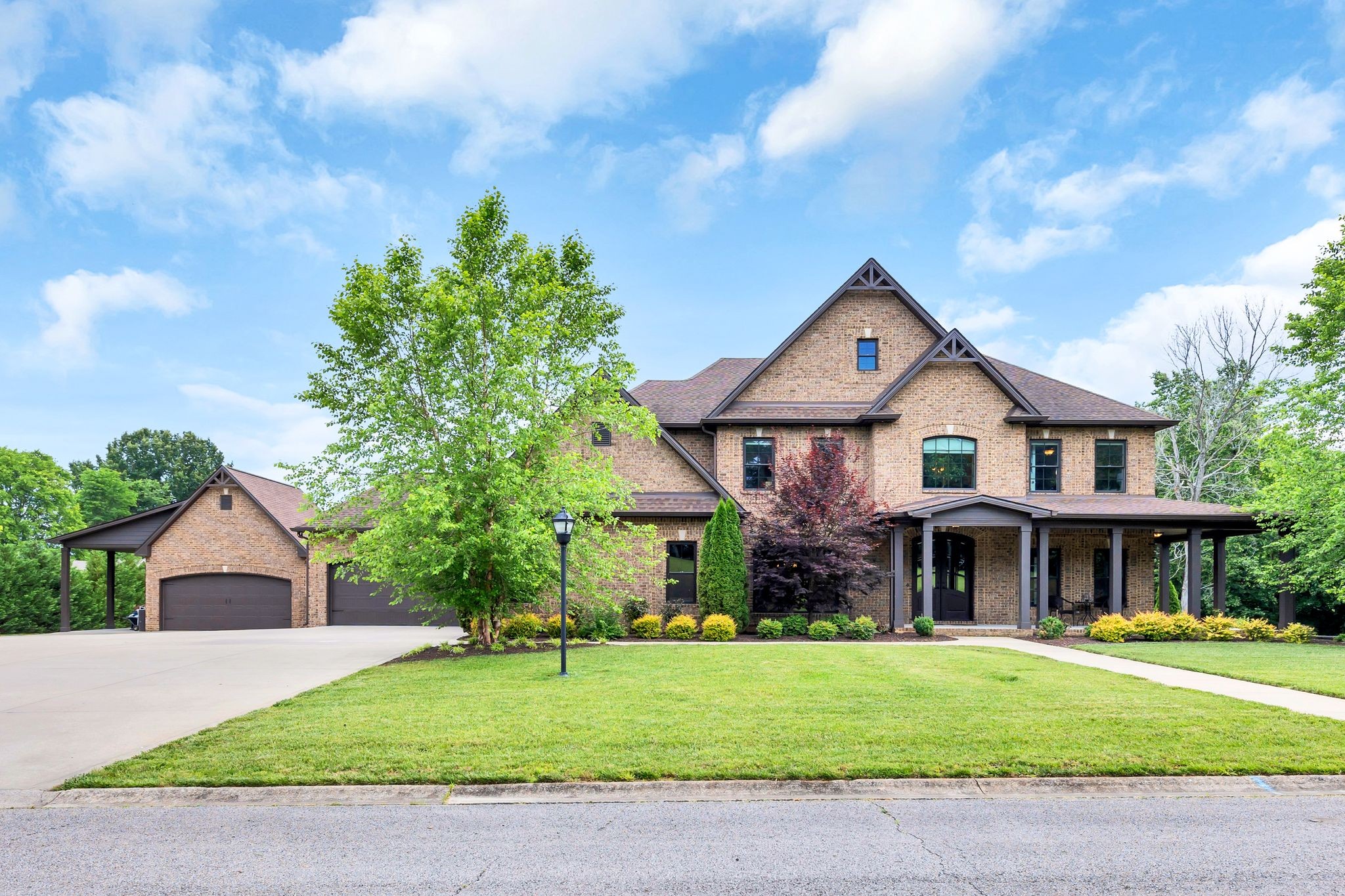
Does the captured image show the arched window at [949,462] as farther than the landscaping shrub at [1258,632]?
Yes

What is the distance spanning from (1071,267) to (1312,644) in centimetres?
1866

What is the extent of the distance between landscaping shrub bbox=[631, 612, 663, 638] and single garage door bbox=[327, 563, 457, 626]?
9.08 metres

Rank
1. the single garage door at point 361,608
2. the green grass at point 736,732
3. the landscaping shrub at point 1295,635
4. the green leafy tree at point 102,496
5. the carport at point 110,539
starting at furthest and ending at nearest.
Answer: the green leafy tree at point 102,496
the single garage door at point 361,608
the carport at point 110,539
the landscaping shrub at point 1295,635
the green grass at point 736,732

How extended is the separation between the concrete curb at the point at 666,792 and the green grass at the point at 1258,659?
20.5 ft

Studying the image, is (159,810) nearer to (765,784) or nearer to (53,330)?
(765,784)

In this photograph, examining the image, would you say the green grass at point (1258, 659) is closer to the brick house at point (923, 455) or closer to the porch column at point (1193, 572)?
the porch column at point (1193, 572)

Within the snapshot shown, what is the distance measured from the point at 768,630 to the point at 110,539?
23.0m

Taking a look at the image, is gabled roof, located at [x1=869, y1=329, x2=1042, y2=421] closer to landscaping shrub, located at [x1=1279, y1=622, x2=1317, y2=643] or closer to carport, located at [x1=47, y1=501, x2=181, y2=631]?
landscaping shrub, located at [x1=1279, y1=622, x2=1317, y2=643]

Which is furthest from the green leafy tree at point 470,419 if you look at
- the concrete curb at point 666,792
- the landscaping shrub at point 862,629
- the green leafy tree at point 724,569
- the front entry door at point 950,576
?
the front entry door at point 950,576

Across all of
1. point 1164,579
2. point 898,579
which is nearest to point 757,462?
point 898,579

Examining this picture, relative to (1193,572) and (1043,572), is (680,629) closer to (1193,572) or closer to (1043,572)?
(1043,572)

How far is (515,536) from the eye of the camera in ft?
46.3

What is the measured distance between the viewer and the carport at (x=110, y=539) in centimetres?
2427

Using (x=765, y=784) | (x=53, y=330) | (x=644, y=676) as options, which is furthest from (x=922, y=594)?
(x=53, y=330)
